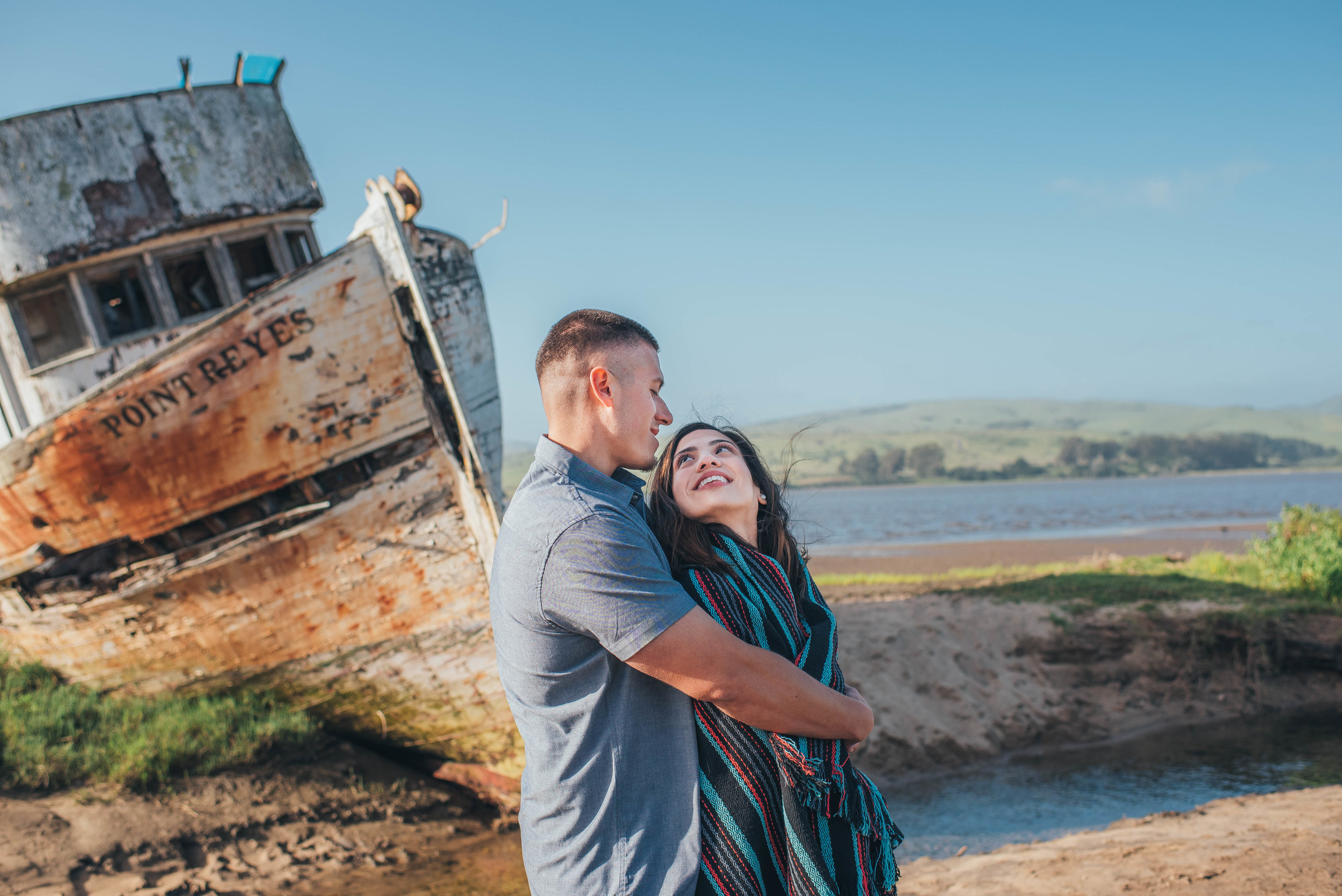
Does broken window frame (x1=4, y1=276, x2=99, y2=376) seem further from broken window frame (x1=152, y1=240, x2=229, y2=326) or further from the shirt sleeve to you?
the shirt sleeve

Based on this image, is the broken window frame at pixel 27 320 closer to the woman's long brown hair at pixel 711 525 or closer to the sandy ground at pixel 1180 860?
the woman's long brown hair at pixel 711 525

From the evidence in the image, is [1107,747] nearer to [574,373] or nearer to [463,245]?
[463,245]

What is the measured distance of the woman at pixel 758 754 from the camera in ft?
5.57

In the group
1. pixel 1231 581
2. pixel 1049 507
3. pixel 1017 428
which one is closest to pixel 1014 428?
pixel 1017 428

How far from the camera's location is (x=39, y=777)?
18.0ft

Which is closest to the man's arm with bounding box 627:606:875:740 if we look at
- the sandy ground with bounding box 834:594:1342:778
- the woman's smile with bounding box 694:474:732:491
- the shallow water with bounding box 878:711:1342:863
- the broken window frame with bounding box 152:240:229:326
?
the woman's smile with bounding box 694:474:732:491

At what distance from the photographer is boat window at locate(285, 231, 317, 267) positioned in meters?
7.08

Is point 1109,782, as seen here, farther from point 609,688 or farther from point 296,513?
point 609,688

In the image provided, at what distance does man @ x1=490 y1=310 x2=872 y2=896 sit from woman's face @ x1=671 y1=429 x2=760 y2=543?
34 centimetres

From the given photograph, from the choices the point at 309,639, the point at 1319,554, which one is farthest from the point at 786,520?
the point at 1319,554

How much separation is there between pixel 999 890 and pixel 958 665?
4.59 m

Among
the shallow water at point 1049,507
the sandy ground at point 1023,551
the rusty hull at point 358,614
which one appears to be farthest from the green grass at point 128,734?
A: the sandy ground at point 1023,551

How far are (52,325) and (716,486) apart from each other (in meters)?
6.58

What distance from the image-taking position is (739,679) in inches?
61.8
